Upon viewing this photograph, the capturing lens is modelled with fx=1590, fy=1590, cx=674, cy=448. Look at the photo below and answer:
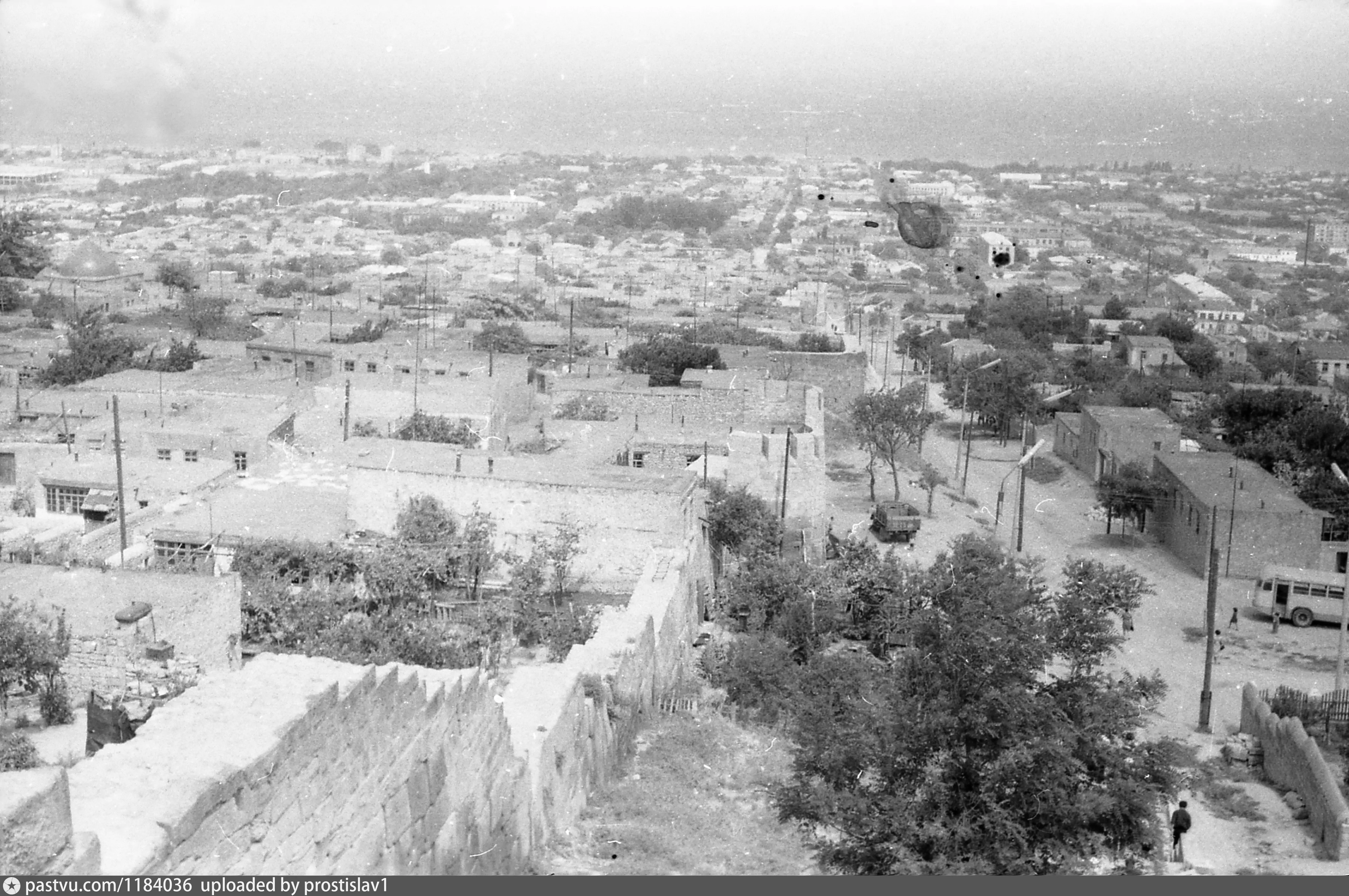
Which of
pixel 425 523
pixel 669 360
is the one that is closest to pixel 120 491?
pixel 425 523

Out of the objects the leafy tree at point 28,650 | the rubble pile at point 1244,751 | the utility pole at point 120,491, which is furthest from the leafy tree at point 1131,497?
the leafy tree at point 28,650

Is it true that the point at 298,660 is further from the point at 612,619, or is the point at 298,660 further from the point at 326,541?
the point at 326,541

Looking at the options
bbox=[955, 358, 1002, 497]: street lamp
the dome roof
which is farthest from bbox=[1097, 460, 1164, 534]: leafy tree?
the dome roof

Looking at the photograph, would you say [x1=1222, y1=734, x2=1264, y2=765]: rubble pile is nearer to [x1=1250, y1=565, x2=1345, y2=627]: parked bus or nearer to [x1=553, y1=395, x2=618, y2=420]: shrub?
[x1=1250, y1=565, x2=1345, y2=627]: parked bus

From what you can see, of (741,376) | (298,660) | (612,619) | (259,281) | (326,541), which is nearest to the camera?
(298,660)

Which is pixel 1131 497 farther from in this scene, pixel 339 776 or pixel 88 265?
pixel 88 265

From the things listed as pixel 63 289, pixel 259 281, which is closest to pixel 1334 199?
pixel 259 281
